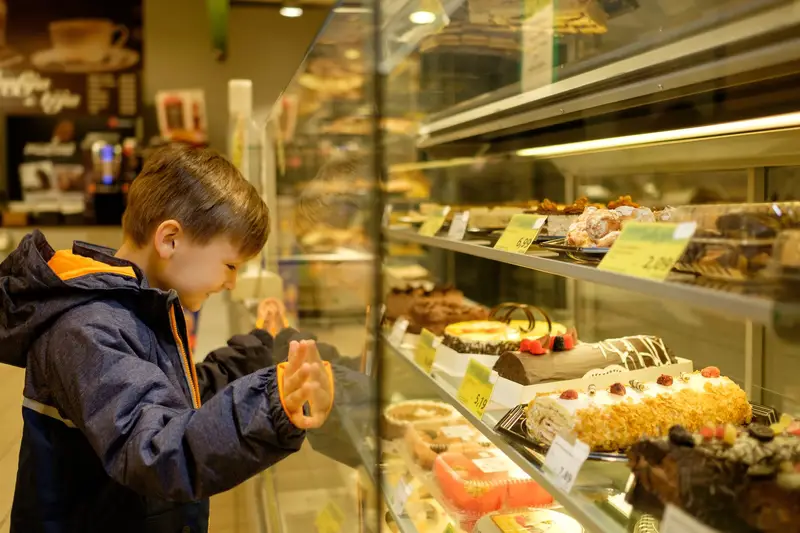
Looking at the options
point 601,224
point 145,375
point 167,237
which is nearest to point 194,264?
point 167,237

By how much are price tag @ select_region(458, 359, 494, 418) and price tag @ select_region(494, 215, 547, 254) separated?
0.29 metres

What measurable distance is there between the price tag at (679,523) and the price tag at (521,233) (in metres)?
0.67

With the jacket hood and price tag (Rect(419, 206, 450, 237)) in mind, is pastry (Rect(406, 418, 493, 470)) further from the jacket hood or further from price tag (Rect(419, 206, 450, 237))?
the jacket hood

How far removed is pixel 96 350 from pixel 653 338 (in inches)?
53.0

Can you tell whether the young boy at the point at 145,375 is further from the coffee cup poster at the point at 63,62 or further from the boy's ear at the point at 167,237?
the coffee cup poster at the point at 63,62

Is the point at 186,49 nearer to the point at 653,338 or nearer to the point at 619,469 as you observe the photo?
the point at 653,338

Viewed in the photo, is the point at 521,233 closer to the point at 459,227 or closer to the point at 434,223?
Result: the point at 459,227

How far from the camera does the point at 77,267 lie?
4.70ft

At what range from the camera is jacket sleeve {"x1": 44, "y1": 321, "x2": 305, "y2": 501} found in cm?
113

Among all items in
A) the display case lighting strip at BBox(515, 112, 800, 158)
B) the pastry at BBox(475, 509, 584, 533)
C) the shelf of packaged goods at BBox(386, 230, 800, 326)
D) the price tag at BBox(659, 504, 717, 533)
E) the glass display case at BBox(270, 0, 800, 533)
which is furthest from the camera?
the pastry at BBox(475, 509, 584, 533)

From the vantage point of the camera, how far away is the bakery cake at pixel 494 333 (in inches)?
84.4

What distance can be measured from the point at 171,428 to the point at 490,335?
1.25 meters

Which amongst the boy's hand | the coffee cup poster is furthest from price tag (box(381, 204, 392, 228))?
the coffee cup poster

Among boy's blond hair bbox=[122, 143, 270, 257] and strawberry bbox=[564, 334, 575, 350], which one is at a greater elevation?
boy's blond hair bbox=[122, 143, 270, 257]
